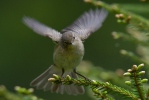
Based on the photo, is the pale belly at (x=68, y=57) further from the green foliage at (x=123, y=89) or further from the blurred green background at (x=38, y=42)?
the blurred green background at (x=38, y=42)

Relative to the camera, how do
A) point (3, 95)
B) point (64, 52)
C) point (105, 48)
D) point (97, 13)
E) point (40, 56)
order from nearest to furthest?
point (3, 95)
point (64, 52)
point (97, 13)
point (105, 48)
point (40, 56)

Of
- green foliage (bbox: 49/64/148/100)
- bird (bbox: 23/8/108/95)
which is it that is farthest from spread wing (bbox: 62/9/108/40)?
green foliage (bbox: 49/64/148/100)

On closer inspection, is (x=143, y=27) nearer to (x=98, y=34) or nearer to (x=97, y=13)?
(x=97, y=13)


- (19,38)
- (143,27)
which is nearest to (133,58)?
(143,27)

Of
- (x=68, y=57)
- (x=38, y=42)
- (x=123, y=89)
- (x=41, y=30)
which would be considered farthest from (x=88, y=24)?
(x=38, y=42)

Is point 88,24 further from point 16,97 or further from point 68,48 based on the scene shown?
point 16,97

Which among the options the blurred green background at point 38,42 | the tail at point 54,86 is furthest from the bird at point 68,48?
the blurred green background at point 38,42
